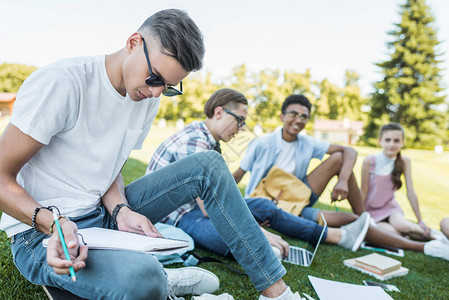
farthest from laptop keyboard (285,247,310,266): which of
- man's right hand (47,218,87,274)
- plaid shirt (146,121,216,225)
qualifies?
man's right hand (47,218,87,274)

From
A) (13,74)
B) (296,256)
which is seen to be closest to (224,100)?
(296,256)

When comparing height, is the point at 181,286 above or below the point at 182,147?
below

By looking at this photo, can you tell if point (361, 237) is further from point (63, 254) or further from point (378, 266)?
point (63, 254)

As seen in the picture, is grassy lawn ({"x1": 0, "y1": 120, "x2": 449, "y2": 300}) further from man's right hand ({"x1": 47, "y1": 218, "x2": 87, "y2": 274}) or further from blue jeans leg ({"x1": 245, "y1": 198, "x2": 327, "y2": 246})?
man's right hand ({"x1": 47, "y1": 218, "x2": 87, "y2": 274})

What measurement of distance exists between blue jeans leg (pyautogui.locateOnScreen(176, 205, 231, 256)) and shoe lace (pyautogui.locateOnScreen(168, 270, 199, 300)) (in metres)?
0.63

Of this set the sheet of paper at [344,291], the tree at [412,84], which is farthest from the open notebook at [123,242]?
the tree at [412,84]

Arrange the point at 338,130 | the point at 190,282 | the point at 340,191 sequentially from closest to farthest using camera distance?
the point at 190,282 < the point at 340,191 < the point at 338,130

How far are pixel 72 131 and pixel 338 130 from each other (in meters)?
48.3

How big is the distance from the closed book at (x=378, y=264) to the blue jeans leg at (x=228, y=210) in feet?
4.26

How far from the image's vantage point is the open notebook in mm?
1148

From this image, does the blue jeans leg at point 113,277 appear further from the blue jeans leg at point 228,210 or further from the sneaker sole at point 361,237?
the sneaker sole at point 361,237

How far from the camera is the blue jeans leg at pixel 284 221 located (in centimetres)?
293

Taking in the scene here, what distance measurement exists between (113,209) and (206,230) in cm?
98

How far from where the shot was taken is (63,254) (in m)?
1.05
